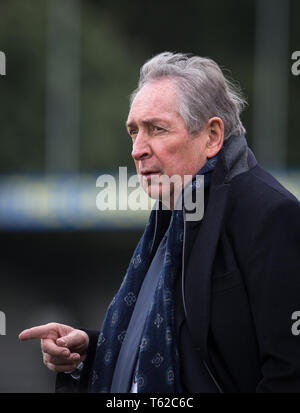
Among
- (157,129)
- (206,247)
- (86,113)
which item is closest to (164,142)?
(157,129)

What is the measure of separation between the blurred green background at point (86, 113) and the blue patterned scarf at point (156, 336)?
439cm

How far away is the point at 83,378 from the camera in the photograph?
2.29 metres

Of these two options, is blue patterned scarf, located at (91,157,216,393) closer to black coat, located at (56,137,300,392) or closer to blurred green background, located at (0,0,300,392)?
black coat, located at (56,137,300,392)

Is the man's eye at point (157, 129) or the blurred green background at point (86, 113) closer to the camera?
the man's eye at point (157, 129)

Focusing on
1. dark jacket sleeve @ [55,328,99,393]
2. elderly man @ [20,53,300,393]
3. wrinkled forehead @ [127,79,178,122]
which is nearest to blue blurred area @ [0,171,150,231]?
dark jacket sleeve @ [55,328,99,393]

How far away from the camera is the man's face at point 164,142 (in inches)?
80.4

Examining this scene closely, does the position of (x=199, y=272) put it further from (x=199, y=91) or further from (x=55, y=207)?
(x=55, y=207)

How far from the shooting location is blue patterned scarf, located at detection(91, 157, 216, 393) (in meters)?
1.86

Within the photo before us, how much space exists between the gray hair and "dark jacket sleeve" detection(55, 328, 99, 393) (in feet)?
2.53

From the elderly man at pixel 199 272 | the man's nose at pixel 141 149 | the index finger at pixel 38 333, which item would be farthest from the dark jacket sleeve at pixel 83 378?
the man's nose at pixel 141 149

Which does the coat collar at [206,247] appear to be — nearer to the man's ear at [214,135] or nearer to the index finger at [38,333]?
the man's ear at [214,135]

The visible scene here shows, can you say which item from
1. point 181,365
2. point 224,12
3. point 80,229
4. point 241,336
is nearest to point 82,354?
point 181,365

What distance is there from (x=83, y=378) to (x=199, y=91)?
987 millimetres
